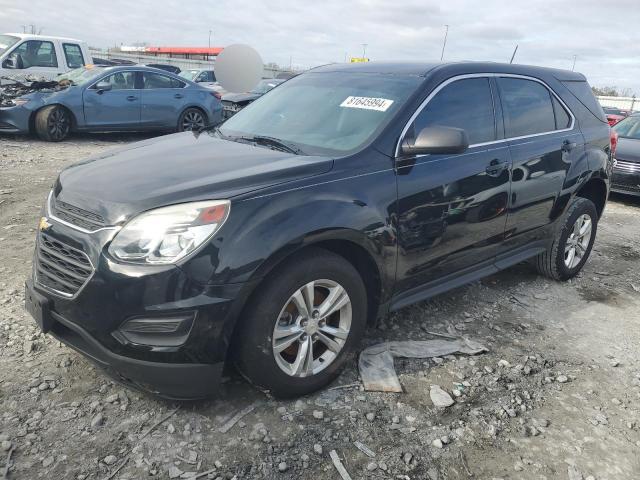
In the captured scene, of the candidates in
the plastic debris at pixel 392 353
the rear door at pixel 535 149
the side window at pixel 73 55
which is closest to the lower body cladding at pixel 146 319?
the plastic debris at pixel 392 353

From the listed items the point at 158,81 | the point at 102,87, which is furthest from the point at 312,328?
the point at 158,81

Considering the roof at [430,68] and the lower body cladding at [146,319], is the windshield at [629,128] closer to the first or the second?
the roof at [430,68]

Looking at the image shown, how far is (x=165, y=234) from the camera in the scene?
2.31m

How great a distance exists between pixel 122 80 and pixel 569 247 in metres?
9.38

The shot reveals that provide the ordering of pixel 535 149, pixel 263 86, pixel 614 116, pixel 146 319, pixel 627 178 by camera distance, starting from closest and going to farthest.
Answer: pixel 146 319 < pixel 535 149 < pixel 627 178 < pixel 263 86 < pixel 614 116

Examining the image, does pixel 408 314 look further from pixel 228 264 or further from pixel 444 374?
pixel 228 264

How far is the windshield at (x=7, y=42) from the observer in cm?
1187

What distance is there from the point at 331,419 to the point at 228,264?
3.27 ft

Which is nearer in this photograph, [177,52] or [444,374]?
[444,374]

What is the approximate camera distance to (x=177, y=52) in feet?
155

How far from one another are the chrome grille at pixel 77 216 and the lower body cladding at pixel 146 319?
73 millimetres

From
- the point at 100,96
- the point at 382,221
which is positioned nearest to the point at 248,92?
the point at 100,96

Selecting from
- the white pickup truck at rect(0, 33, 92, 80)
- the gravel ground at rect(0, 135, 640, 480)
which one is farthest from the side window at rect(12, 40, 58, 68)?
the gravel ground at rect(0, 135, 640, 480)

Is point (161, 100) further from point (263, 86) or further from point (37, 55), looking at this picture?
point (263, 86)
